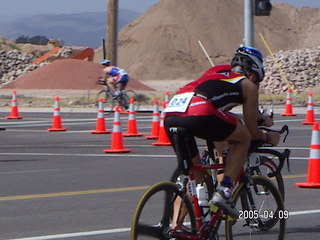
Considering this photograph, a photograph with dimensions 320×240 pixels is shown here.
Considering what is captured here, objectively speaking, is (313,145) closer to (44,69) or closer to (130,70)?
(44,69)

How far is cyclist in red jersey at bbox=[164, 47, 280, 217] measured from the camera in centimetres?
740

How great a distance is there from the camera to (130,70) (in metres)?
81.9

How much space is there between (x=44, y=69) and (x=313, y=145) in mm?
35489

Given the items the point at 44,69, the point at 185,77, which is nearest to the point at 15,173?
the point at 44,69

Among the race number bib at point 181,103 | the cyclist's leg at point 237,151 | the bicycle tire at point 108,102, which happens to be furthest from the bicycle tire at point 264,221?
the bicycle tire at point 108,102

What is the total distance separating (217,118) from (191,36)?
79903mm

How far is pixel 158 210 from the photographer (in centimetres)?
742

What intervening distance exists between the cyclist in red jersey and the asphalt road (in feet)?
5.74

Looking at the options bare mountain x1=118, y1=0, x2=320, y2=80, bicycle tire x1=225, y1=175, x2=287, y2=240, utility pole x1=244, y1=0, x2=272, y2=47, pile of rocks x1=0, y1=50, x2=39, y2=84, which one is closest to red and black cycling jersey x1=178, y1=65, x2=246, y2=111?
bicycle tire x1=225, y1=175, x2=287, y2=240

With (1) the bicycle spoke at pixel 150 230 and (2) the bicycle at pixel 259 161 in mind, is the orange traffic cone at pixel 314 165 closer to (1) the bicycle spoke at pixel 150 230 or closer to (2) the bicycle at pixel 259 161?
(2) the bicycle at pixel 259 161

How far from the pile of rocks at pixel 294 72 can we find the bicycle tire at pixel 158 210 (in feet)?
137

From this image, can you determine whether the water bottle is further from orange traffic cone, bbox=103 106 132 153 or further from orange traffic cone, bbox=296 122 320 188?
orange traffic cone, bbox=103 106 132 153

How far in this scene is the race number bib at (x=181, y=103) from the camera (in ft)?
24.5

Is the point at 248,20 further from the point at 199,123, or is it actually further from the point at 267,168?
the point at 199,123
